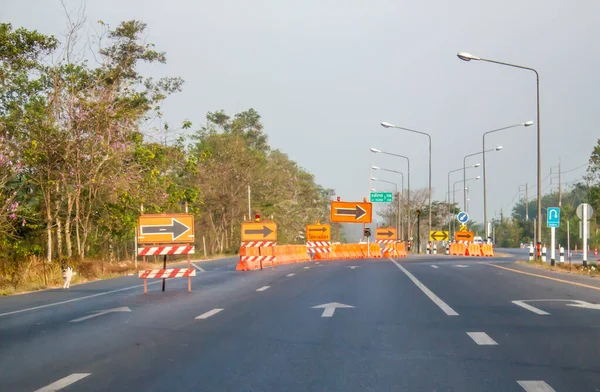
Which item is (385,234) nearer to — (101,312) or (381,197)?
(381,197)

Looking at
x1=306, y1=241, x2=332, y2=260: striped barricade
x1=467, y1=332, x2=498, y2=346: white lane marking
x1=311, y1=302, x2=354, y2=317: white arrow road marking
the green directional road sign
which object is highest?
the green directional road sign

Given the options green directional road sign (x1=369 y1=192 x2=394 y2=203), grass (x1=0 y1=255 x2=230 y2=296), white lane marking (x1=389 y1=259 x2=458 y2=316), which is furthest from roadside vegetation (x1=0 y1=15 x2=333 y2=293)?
green directional road sign (x1=369 y1=192 x2=394 y2=203)

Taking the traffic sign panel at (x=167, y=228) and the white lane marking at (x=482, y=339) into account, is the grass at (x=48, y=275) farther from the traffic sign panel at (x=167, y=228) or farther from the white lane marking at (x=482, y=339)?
the white lane marking at (x=482, y=339)

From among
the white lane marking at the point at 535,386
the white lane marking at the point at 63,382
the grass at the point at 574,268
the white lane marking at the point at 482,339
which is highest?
the grass at the point at 574,268

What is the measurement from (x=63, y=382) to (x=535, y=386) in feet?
14.9

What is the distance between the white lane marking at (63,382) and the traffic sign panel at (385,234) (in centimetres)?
4951

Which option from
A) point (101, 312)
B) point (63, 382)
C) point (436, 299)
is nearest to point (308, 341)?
point (63, 382)

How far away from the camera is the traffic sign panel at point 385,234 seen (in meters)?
57.5

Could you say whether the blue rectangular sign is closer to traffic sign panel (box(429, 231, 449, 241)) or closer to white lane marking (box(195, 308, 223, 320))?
white lane marking (box(195, 308, 223, 320))

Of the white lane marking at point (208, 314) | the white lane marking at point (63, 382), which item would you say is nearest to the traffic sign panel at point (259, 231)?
the white lane marking at point (208, 314)

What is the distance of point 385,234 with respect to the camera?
58.1m

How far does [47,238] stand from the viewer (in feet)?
111

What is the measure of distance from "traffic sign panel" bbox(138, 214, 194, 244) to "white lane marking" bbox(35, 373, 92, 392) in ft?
42.0

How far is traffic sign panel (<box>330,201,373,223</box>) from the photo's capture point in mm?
57344
